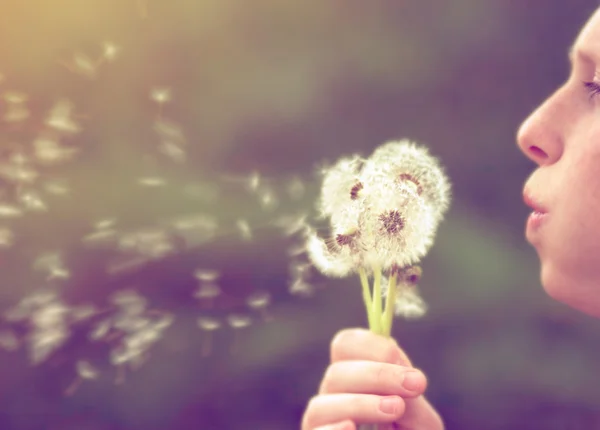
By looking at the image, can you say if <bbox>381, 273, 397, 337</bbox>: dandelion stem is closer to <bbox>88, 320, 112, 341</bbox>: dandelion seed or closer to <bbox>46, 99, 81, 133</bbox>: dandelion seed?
<bbox>88, 320, 112, 341</bbox>: dandelion seed

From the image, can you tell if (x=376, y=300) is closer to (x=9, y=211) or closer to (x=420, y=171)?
(x=420, y=171)

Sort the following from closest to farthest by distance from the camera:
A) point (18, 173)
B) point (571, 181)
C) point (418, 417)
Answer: point (571, 181), point (418, 417), point (18, 173)

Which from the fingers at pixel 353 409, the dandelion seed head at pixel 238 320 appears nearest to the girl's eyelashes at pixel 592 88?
the fingers at pixel 353 409

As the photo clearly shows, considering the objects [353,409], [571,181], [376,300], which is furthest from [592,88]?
[353,409]

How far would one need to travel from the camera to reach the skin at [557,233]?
0.72m

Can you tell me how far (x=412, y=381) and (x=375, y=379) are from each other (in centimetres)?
4

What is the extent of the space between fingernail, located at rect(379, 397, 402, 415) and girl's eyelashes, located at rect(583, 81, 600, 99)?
39cm

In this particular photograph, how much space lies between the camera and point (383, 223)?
29.4 inches

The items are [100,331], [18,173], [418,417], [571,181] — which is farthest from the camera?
[100,331]

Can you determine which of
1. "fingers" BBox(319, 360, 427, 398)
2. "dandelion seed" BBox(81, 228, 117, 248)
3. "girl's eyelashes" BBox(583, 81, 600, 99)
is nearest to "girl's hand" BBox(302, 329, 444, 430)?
"fingers" BBox(319, 360, 427, 398)

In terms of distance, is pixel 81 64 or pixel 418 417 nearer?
pixel 418 417

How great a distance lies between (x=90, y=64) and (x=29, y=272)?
0.45 m

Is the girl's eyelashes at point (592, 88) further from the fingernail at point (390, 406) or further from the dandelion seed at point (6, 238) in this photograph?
the dandelion seed at point (6, 238)

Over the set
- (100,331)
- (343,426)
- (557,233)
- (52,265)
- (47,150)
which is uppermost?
(47,150)
